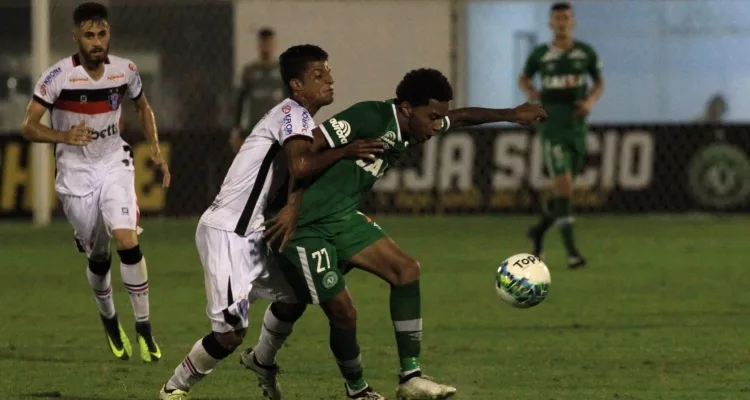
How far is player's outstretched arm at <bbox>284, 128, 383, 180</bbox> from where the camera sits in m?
6.55

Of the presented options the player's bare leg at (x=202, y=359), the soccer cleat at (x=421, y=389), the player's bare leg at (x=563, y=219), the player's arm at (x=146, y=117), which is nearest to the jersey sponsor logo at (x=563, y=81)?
the player's bare leg at (x=563, y=219)

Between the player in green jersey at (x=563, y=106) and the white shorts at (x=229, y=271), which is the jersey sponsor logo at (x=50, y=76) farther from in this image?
the player in green jersey at (x=563, y=106)

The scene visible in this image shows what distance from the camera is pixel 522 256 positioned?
759 cm

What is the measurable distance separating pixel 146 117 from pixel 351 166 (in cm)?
231

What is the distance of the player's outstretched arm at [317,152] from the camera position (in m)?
6.55

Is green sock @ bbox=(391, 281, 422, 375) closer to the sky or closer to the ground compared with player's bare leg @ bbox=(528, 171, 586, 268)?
closer to the sky

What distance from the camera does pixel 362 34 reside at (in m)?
20.1

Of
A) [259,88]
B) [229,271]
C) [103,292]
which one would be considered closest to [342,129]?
[229,271]

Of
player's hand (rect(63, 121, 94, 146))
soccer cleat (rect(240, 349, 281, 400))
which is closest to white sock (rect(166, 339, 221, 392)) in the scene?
soccer cleat (rect(240, 349, 281, 400))

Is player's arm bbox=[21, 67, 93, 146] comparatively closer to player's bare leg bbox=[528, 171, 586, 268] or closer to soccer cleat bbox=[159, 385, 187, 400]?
soccer cleat bbox=[159, 385, 187, 400]

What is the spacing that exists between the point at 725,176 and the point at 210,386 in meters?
11.7

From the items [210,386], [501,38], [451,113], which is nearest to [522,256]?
[451,113]

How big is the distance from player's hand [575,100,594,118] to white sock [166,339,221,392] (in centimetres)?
→ 721

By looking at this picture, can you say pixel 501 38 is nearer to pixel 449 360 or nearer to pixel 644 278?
pixel 644 278
